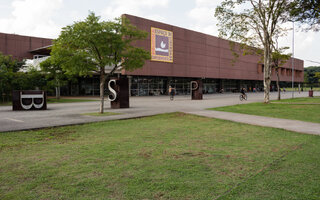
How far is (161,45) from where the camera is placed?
151ft

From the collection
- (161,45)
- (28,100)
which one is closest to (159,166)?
(28,100)

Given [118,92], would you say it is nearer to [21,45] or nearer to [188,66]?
[188,66]

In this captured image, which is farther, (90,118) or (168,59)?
(168,59)

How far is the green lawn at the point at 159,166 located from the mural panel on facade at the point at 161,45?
38.2 m

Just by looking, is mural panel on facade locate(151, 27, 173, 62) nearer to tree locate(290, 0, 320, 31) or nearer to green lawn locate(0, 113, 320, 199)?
tree locate(290, 0, 320, 31)

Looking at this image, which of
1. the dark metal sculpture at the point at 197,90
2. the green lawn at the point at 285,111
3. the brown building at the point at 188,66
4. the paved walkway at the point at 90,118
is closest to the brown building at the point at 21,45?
the brown building at the point at 188,66

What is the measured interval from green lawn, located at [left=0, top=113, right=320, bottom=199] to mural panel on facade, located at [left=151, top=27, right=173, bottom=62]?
3821cm

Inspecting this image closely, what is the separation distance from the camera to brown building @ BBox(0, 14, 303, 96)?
147ft

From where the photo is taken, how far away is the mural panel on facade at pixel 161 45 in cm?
4462

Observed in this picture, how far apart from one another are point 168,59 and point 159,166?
43.5 m

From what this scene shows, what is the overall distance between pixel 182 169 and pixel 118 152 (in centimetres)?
183

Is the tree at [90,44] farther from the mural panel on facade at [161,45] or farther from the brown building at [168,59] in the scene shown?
the mural panel on facade at [161,45]

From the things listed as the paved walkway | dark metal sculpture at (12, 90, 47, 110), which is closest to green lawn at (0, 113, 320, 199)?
the paved walkway

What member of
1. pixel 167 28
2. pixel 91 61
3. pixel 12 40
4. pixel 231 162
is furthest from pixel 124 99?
pixel 12 40
